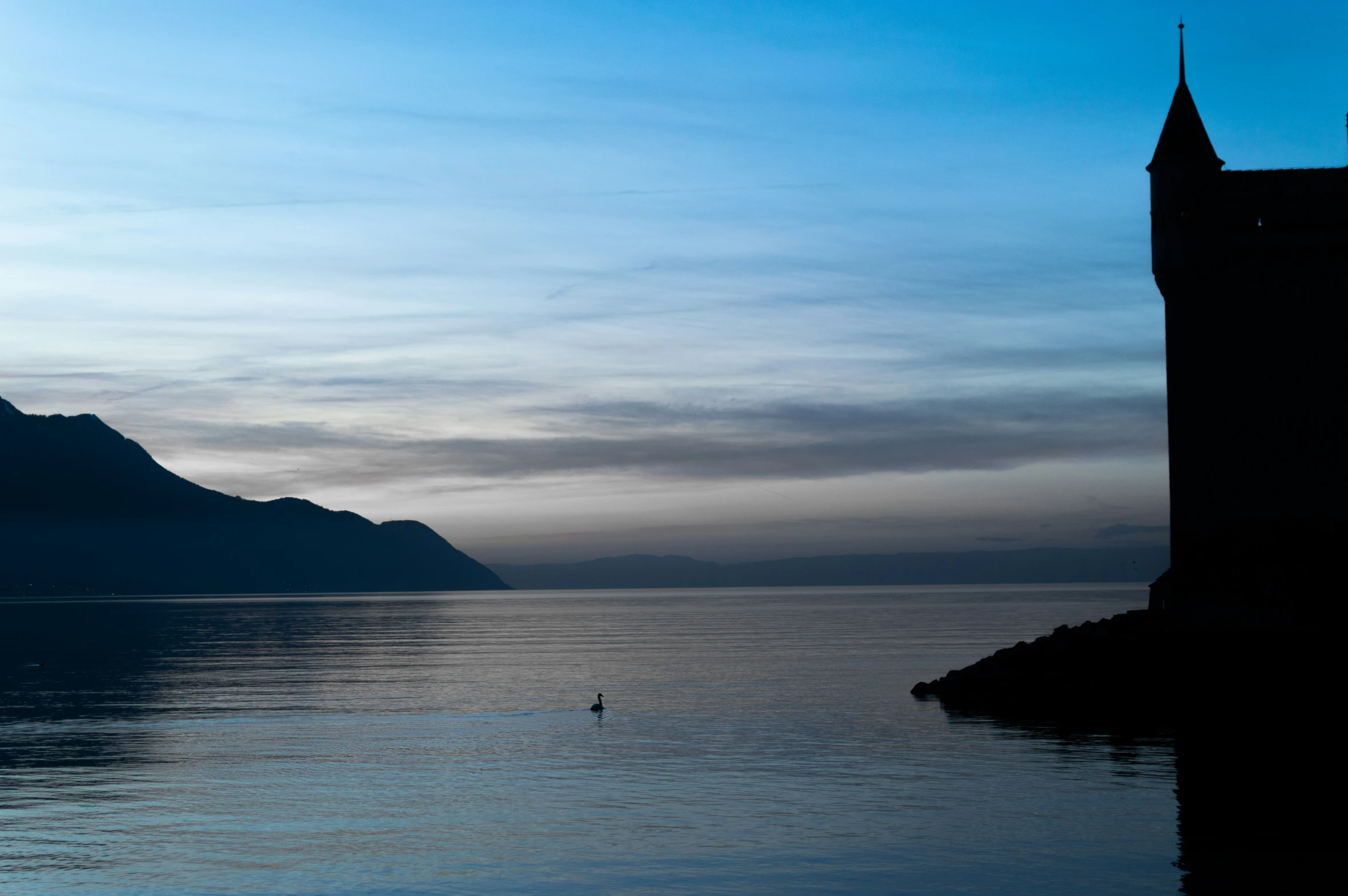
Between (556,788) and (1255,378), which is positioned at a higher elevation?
(1255,378)

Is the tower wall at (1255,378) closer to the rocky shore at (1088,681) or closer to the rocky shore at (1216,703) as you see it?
the rocky shore at (1216,703)

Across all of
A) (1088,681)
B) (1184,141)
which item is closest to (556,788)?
(1088,681)

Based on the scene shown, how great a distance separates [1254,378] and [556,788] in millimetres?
32890

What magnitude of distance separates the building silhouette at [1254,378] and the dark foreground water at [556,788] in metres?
13.5

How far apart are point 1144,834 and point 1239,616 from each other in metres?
26.4

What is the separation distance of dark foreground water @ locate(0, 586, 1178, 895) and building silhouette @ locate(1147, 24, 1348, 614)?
13.5m

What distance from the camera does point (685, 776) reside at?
3066 centimetres

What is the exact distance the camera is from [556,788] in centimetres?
2917

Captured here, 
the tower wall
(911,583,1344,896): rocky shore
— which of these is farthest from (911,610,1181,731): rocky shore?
the tower wall

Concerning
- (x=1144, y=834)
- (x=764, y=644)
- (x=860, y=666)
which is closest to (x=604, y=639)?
(x=764, y=644)

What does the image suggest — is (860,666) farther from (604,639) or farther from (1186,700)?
(604,639)

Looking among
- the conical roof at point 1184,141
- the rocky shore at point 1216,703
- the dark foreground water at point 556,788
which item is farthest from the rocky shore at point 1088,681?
the conical roof at point 1184,141

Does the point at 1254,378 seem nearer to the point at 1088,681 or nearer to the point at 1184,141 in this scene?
the point at 1184,141

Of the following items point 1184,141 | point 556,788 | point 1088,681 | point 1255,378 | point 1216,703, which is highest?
point 1184,141
